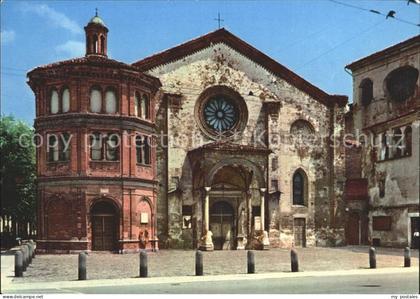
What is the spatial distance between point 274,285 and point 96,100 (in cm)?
1374

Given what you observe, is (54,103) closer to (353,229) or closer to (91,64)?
(91,64)

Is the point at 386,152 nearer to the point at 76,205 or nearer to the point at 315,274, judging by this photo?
the point at 315,274

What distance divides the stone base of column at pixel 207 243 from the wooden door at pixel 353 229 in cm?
851

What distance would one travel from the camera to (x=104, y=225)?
26.3 metres

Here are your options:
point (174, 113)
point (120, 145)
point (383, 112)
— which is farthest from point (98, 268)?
point (383, 112)

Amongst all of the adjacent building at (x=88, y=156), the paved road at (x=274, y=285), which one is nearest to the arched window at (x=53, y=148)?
the adjacent building at (x=88, y=156)

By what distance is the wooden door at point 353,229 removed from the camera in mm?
33594

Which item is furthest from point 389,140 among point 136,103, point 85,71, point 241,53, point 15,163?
point 15,163

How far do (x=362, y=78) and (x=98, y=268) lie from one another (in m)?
15.5

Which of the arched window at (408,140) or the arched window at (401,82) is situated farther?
the arched window at (401,82)

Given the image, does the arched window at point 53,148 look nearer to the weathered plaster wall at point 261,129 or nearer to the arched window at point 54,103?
the arched window at point 54,103

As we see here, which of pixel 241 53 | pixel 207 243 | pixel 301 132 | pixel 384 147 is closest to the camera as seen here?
pixel 384 147

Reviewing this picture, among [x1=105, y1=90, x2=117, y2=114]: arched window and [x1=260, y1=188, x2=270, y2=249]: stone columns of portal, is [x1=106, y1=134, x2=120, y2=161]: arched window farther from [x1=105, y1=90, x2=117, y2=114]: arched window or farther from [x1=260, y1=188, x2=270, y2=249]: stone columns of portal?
[x1=260, y1=188, x2=270, y2=249]: stone columns of portal

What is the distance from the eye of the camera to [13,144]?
84.8 feet
